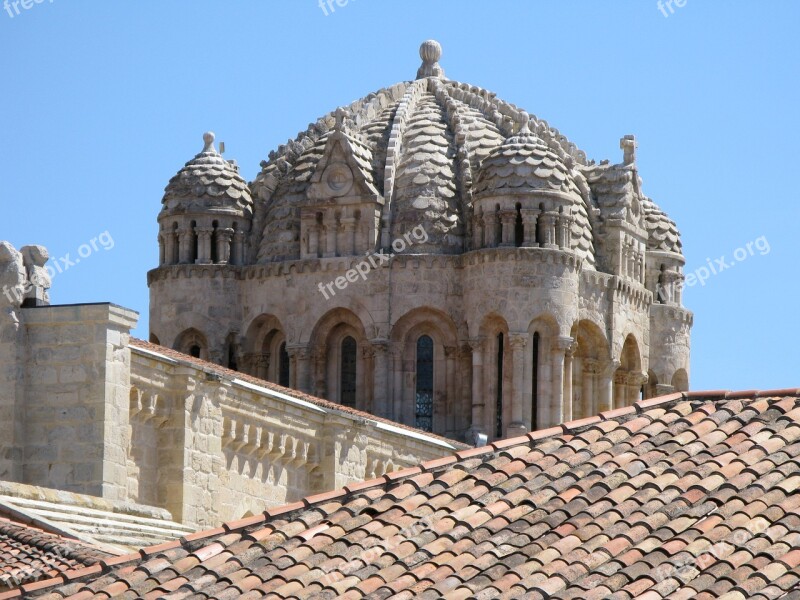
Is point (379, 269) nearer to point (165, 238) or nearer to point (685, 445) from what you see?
point (165, 238)

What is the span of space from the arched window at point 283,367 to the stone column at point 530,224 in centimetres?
667

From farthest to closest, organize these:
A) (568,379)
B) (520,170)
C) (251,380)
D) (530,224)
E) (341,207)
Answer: (341,207), (568,379), (530,224), (520,170), (251,380)

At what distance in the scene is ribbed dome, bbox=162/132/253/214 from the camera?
61.2 meters

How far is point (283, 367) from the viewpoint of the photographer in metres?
61.0

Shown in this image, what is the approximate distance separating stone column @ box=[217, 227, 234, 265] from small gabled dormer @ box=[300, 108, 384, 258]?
2227 mm

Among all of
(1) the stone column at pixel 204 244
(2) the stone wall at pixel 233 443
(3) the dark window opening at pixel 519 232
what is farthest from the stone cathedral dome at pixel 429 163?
(2) the stone wall at pixel 233 443

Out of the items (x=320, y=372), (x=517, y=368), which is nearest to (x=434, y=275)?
(x=517, y=368)

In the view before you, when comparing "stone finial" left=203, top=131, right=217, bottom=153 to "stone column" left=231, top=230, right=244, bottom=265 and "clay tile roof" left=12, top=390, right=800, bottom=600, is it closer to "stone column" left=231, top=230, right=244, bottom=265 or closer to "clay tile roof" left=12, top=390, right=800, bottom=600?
→ "stone column" left=231, top=230, right=244, bottom=265

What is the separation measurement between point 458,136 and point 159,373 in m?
20.7

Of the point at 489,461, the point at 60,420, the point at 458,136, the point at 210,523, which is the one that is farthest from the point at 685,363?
the point at 489,461

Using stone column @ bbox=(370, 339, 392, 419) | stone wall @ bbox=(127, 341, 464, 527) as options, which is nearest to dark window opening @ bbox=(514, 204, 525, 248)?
stone column @ bbox=(370, 339, 392, 419)

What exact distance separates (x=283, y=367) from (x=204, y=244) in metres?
3.61

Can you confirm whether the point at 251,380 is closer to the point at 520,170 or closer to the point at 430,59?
the point at 520,170

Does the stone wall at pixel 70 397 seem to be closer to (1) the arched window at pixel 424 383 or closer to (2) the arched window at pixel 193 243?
(1) the arched window at pixel 424 383
